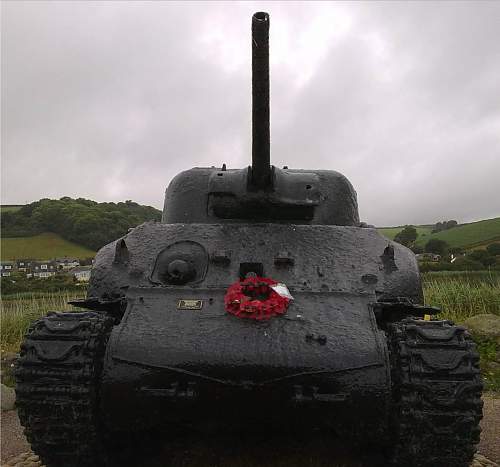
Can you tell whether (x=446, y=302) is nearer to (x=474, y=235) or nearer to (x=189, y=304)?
(x=474, y=235)

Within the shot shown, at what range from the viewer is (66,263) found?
83.8ft

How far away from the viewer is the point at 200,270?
17.0 ft

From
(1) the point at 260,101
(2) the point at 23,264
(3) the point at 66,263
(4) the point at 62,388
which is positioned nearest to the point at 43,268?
(3) the point at 66,263

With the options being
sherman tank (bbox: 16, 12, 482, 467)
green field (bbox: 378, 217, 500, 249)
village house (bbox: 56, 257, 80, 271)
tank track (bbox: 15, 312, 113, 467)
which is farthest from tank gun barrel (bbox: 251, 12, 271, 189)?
village house (bbox: 56, 257, 80, 271)

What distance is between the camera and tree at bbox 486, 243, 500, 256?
1767 cm

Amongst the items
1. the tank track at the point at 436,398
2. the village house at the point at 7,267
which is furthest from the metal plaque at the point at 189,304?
the village house at the point at 7,267

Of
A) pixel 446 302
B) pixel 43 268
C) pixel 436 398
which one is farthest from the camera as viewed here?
pixel 43 268

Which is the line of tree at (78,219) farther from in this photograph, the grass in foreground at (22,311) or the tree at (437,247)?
the tree at (437,247)

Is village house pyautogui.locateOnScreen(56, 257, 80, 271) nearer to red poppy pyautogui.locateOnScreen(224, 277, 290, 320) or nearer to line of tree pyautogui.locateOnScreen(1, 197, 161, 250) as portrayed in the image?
line of tree pyautogui.locateOnScreen(1, 197, 161, 250)

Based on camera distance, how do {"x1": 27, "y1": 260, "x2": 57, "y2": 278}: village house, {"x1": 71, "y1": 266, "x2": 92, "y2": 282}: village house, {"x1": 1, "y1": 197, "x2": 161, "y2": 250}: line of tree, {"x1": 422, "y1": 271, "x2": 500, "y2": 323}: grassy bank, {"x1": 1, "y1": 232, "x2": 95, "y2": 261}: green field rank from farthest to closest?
1. {"x1": 1, "y1": 232, "x2": 95, "y2": 261}: green field
2. {"x1": 27, "y1": 260, "x2": 57, "y2": 278}: village house
3. {"x1": 1, "y1": 197, "x2": 161, "y2": 250}: line of tree
4. {"x1": 71, "y1": 266, "x2": 92, "y2": 282}: village house
5. {"x1": 422, "y1": 271, "x2": 500, "y2": 323}: grassy bank

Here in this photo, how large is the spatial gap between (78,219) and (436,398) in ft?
73.2

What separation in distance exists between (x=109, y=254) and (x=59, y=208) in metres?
22.9

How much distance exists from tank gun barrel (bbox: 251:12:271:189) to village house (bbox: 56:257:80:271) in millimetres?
20526

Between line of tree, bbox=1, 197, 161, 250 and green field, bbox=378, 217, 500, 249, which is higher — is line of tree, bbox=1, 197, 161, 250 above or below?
above
